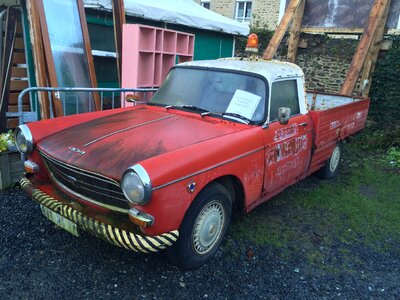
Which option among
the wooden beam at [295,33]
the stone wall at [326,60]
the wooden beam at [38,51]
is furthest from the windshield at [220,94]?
the stone wall at [326,60]

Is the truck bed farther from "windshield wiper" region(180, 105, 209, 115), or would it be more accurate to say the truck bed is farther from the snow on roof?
the snow on roof

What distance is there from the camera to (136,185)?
96.4 inches

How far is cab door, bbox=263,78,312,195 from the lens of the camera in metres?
3.64

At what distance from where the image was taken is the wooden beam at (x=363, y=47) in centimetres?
753

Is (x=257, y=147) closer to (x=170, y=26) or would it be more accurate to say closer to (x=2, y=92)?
(x=2, y=92)

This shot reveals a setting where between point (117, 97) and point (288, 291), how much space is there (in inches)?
220

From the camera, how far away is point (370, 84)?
8281 mm

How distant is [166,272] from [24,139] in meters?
1.80

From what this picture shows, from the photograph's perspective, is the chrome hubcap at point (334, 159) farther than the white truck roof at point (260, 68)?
Yes

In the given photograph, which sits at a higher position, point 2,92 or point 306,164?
point 2,92

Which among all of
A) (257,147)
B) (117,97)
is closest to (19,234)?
(257,147)

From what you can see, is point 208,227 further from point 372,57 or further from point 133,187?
point 372,57

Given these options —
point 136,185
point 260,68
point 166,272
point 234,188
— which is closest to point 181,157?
point 136,185

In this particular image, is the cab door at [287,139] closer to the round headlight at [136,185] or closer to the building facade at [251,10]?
the round headlight at [136,185]
